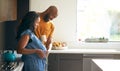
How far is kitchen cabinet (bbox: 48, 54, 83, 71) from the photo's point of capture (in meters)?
4.34

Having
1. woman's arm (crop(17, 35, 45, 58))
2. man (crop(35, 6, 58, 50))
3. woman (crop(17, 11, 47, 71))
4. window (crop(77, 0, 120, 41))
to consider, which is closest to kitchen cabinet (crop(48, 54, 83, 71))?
man (crop(35, 6, 58, 50))

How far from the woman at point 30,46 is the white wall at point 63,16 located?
177 centimetres

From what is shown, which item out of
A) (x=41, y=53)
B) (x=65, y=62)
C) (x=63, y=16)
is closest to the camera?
(x=41, y=53)

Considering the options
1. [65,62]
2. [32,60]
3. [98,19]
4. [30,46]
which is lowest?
[65,62]

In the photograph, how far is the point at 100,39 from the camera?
4816 millimetres

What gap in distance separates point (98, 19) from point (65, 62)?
3.73 ft

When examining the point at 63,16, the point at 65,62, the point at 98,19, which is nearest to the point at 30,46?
Result: the point at 65,62

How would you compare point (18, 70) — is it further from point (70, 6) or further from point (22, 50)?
point (70, 6)

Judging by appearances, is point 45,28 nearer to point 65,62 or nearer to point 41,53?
point 65,62

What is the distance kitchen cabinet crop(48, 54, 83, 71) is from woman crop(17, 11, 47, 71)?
1293 millimetres

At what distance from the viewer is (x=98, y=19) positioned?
493cm

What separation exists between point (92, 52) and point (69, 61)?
1.38 feet

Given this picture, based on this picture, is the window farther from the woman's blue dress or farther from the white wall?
the woman's blue dress

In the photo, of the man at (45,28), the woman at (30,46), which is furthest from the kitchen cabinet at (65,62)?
the woman at (30,46)
